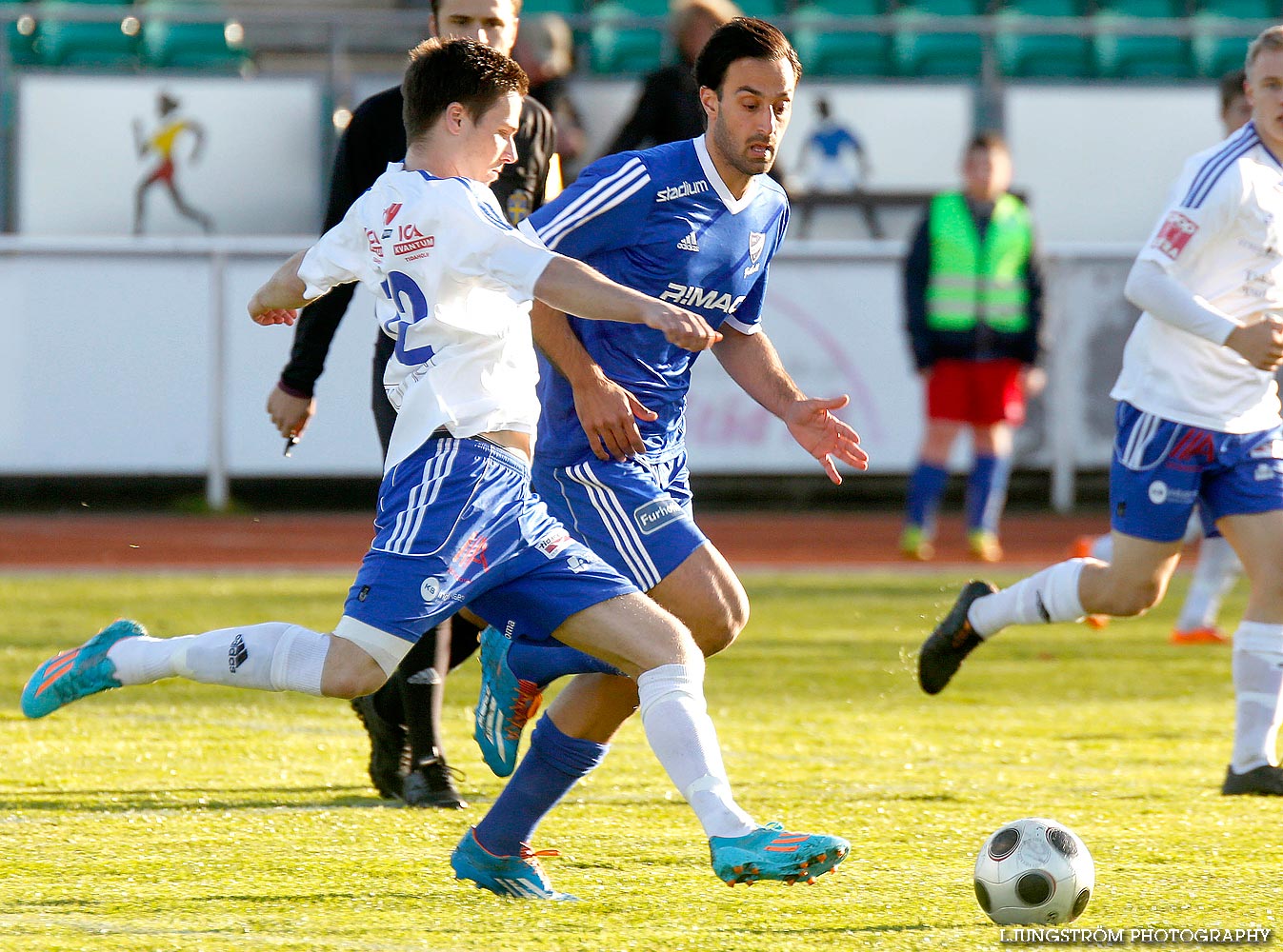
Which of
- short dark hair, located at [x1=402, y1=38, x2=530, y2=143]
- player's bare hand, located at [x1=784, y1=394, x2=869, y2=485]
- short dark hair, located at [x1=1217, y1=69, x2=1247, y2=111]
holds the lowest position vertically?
player's bare hand, located at [x1=784, y1=394, x2=869, y2=485]

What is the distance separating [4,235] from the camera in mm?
13570

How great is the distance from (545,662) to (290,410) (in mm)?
1199

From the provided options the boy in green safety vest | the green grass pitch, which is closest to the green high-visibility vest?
the boy in green safety vest

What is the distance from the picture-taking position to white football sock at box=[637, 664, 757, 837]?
11.0ft

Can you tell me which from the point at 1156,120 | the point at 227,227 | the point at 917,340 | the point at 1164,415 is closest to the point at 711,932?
the point at 1164,415

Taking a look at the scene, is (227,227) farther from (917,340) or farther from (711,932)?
(711,932)

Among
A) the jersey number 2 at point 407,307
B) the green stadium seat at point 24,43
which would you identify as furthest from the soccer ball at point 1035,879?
the green stadium seat at point 24,43

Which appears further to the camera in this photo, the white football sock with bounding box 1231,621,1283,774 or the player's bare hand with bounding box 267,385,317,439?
the white football sock with bounding box 1231,621,1283,774

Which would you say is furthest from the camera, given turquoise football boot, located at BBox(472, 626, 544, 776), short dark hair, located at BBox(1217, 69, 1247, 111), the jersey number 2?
short dark hair, located at BBox(1217, 69, 1247, 111)

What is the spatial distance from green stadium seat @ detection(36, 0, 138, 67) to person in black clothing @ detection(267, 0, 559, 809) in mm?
10836

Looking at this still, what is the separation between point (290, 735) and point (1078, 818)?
251 centimetres

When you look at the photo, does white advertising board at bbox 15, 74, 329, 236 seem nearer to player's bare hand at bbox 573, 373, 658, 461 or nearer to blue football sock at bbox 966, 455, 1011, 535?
blue football sock at bbox 966, 455, 1011, 535

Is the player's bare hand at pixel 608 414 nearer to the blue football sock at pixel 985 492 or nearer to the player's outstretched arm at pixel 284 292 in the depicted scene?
the player's outstretched arm at pixel 284 292

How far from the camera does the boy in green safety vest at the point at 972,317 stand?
10977 mm
